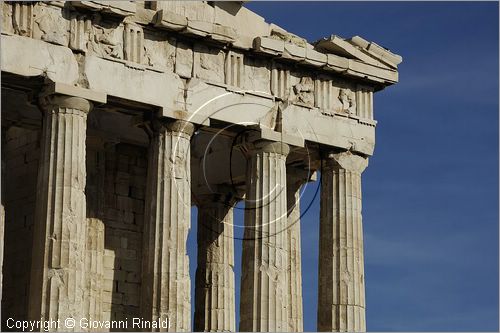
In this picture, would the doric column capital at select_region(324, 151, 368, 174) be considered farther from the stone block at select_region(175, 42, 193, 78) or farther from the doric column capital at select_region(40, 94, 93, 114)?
the doric column capital at select_region(40, 94, 93, 114)

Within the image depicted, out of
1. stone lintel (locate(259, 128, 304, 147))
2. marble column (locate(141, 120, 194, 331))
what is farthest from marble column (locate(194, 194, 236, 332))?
marble column (locate(141, 120, 194, 331))

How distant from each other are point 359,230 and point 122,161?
6.81 m

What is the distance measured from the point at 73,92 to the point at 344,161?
8.74 metres

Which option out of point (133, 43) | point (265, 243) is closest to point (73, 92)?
point (133, 43)

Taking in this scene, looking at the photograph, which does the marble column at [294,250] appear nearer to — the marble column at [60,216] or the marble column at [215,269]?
the marble column at [215,269]

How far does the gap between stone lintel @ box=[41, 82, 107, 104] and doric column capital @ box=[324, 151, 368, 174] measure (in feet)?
24.8

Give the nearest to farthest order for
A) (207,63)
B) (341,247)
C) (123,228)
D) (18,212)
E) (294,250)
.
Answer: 1. (207,63)
2. (341,247)
3. (18,212)
4. (123,228)
5. (294,250)

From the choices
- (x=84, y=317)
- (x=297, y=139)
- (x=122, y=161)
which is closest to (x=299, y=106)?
(x=297, y=139)

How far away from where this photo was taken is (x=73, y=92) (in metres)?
45.1

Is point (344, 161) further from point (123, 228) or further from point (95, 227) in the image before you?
point (95, 227)

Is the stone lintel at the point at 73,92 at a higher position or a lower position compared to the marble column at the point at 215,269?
higher

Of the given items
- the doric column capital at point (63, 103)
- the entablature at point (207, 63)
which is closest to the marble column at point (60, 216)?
the doric column capital at point (63, 103)

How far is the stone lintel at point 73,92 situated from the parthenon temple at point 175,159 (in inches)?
1.6

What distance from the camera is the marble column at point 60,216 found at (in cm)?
4388
